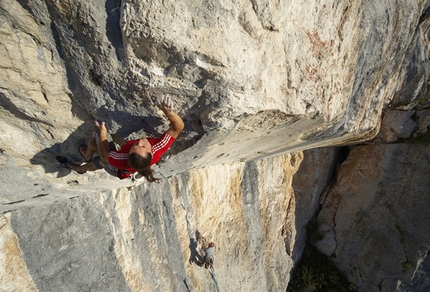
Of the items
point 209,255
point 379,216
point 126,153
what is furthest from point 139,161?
point 379,216

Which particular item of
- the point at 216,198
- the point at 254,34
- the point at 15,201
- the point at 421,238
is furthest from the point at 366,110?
the point at 15,201

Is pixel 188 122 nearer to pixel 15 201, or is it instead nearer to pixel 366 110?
pixel 15 201

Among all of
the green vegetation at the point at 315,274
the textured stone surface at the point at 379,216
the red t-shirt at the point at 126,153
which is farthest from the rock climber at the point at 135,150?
the green vegetation at the point at 315,274

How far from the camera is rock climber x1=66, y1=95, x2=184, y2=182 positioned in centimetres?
206

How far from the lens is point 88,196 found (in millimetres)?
3088

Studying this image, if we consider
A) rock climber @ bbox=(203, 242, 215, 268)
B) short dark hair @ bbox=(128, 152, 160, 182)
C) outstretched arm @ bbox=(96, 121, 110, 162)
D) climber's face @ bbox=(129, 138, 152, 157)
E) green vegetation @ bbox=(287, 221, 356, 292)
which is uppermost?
outstretched arm @ bbox=(96, 121, 110, 162)

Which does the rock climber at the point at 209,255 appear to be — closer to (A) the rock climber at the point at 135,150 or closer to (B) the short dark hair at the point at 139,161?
(A) the rock climber at the point at 135,150

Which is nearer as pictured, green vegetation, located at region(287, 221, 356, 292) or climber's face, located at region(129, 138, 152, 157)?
climber's face, located at region(129, 138, 152, 157)

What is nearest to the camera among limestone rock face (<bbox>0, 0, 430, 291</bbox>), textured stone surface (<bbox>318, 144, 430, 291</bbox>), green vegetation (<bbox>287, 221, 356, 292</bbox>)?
limestone rock face (<bbox>0, 0, 430, 291</bbox>)

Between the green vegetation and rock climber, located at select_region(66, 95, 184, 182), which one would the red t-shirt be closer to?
rock climber, located at select_region(66, 95, 184, 182)

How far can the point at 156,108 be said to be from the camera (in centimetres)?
226

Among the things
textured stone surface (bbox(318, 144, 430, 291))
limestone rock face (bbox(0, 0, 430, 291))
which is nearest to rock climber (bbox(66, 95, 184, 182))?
limestone rock face (bbox(0, 0, 430, 291))

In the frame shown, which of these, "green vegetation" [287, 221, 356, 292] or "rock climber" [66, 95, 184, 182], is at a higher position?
"rock climber" [66, 95, 184, 182]

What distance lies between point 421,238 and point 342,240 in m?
1.89
